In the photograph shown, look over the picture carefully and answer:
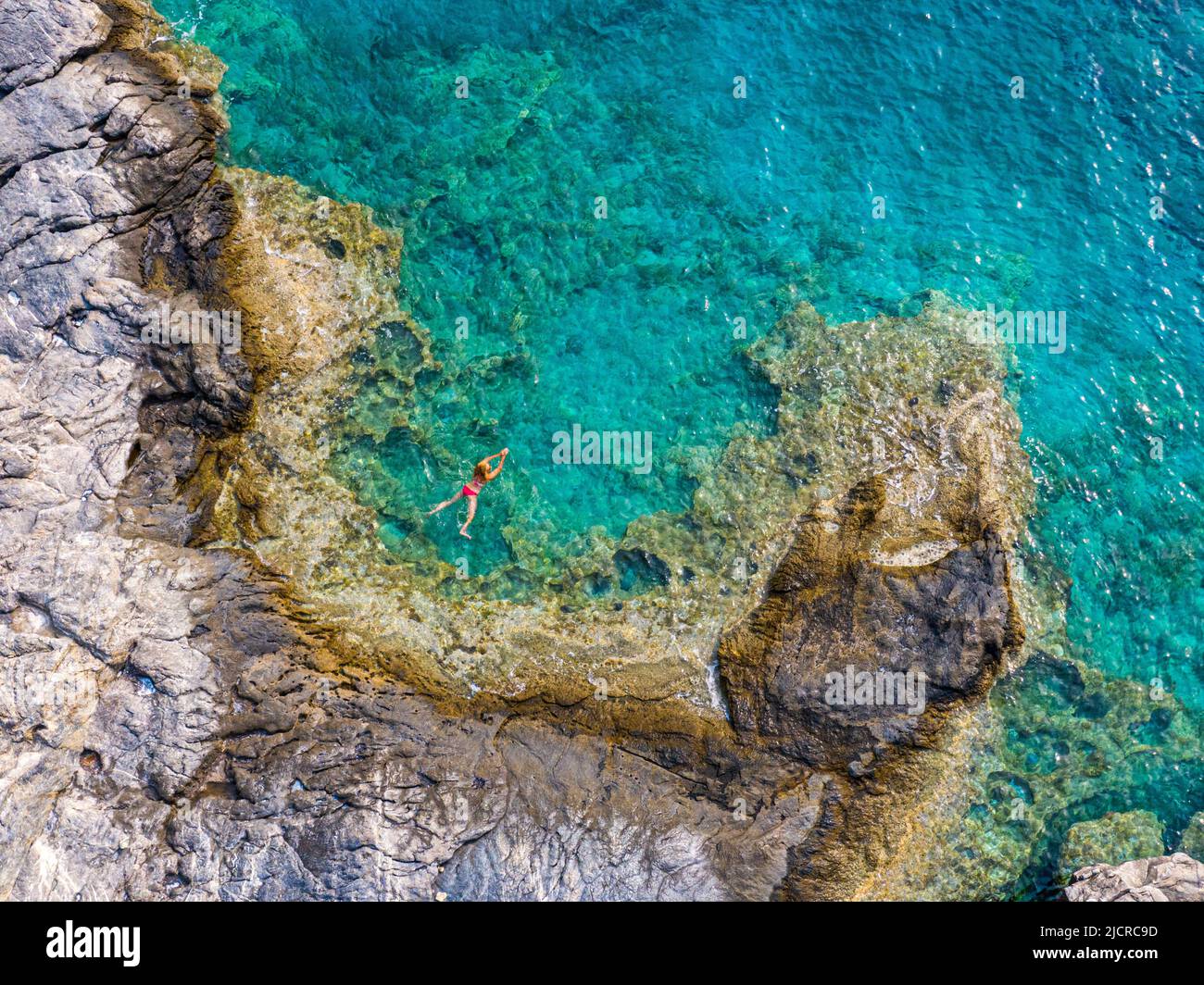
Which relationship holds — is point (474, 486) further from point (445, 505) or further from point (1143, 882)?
point (1143, 882)

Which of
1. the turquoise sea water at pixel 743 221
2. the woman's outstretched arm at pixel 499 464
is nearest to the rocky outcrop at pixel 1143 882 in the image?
the turquoise sea water at pixel 743 221

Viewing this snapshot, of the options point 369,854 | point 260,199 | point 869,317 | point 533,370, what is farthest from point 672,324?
point 369,854

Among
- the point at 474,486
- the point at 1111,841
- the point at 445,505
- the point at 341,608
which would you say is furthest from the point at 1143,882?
the point at 341,608

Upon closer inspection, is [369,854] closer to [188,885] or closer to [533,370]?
[188,885]

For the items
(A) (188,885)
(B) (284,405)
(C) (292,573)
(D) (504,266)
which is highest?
(D) (504,266)

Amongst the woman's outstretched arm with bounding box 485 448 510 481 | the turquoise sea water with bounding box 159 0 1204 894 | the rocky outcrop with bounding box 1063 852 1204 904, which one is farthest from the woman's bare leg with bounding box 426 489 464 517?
the rocky outcrop with bounding box 1063 852 1204 904

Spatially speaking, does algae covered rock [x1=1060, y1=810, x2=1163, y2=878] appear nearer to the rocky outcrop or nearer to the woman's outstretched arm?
the rocky outcrop
